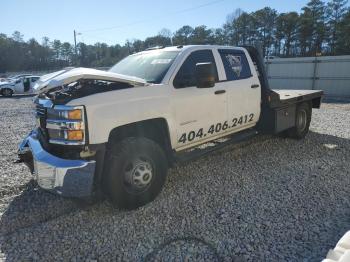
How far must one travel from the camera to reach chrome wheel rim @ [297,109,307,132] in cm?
679

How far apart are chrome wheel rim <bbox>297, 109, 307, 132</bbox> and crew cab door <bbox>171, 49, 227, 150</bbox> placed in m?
2.71

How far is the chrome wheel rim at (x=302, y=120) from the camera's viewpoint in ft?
22.3

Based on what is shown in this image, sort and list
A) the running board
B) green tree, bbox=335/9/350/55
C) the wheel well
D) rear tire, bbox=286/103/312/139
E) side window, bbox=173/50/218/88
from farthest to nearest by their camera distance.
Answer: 1. green tree, bbox=335/9/350/55
2. rear tire, bbox=286/103/312/139
3. the running board
4. side window, bbox=173/50/218/88
5. the wheel well

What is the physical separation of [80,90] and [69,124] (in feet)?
1.62

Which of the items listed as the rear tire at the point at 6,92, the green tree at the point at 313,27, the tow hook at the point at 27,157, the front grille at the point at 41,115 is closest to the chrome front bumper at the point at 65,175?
the front grille at the point at 41,115

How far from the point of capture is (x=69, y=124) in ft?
10.6

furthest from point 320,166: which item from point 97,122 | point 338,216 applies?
point 97,122

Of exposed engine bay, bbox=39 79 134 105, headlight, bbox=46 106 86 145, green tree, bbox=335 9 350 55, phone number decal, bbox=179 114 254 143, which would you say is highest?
green tree, bbox=335 9 350 55

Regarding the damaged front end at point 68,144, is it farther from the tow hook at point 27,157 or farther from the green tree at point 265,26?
the green tree at point 265,26

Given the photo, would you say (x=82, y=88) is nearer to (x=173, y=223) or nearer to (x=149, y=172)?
(x=149, y=172)

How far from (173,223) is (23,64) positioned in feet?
295

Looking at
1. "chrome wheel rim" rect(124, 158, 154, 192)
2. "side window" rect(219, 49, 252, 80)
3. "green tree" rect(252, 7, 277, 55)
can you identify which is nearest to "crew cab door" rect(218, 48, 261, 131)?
"side window" rect(219, 49, 252, 80)

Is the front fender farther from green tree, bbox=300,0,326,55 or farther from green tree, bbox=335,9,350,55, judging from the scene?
green tree, bbox=300,0,326,55

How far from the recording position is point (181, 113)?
4.18 meters
